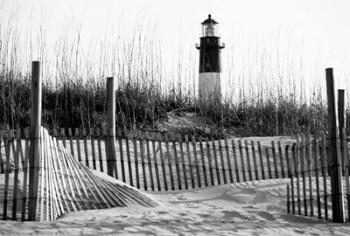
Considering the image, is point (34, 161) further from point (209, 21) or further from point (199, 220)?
point (209, 21)

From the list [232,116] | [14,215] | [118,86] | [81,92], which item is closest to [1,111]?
[81,92]

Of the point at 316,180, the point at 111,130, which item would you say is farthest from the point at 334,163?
the point at 111,130

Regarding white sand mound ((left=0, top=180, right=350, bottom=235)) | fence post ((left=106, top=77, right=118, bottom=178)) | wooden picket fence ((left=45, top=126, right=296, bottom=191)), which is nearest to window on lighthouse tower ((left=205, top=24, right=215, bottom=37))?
wooden picket fence ((left=45, top=126, right=296, bottom=191))

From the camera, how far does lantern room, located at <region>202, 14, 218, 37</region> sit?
53.4 feet

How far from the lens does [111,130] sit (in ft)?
18.1

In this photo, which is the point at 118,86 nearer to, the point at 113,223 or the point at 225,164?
the point at 225,164

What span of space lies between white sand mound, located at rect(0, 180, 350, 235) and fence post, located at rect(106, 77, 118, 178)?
0.73 metres

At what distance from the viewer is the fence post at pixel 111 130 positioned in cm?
550

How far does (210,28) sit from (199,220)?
12767 mm

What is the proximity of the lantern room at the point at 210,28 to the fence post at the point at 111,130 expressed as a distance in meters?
11.1

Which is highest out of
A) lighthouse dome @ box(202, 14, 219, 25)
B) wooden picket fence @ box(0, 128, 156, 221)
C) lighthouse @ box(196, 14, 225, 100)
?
lighthouse dome @ box(202, 14, 219, 25)

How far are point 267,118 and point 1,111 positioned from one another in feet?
14.4

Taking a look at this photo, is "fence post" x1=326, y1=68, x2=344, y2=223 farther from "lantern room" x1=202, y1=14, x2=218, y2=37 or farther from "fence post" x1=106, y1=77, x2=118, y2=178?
"lantern room" x1=202, y1=14, x2=218, y2=37

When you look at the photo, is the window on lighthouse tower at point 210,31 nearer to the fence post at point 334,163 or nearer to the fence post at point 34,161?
the fence post at point 334,163
